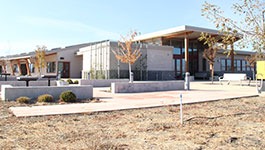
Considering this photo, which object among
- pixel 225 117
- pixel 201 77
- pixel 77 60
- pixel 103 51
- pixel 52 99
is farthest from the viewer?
pixel 201 77

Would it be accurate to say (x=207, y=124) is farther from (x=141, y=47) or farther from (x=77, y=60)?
(x=77, y=60)

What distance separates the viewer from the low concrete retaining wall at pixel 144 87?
49.4ft

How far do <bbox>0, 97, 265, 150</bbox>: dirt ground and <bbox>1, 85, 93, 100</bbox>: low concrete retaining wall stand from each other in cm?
325

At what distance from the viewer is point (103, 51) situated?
27.2m

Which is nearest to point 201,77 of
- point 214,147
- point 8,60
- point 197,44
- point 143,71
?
point 197,44

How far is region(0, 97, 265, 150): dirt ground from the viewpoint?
15.4 feet

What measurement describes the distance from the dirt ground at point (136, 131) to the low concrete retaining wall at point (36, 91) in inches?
128

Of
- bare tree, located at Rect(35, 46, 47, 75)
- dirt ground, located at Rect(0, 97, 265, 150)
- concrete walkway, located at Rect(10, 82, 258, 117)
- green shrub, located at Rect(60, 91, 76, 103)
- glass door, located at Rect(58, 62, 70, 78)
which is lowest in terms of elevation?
dirt ground, located at Rect(0, 97, 265, 150)

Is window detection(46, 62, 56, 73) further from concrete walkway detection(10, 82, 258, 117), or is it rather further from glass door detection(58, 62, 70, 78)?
concrete walkway detection(10, 82, 258, 117)

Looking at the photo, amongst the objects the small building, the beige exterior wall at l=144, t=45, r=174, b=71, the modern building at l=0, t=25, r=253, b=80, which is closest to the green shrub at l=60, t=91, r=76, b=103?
the modern building at l=0, t=25, r=253, b=80

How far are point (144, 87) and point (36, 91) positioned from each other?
681cm

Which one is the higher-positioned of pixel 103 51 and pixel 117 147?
pixel 103 51

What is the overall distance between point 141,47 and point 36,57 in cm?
1401

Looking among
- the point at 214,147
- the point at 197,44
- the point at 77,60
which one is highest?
the point at 197,44
